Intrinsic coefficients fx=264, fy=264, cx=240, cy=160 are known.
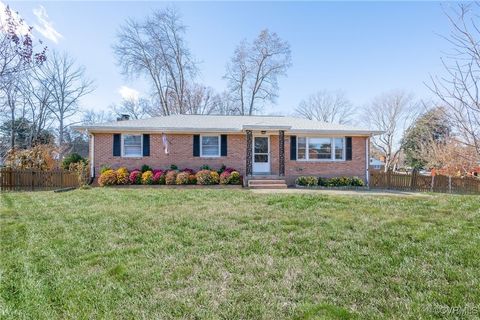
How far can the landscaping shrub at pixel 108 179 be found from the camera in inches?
512

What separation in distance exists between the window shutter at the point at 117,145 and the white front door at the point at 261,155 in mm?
7375

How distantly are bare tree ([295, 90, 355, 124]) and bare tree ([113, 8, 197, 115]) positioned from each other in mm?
18822

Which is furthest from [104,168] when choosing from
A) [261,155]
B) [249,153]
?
[261,155]

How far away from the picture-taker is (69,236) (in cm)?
494

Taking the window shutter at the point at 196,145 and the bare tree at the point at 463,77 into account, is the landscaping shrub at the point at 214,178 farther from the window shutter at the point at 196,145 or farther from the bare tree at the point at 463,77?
the bare tree at the point at 463,77

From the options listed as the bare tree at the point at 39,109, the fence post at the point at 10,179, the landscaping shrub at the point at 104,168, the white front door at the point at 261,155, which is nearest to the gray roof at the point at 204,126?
the white front door at the point at 261,155

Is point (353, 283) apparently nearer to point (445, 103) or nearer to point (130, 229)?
point (445, 103)

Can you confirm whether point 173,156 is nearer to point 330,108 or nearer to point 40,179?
point 40,179

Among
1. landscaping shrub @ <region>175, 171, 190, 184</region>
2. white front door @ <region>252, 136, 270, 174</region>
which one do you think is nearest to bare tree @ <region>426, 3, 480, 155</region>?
landscaping shrub @ <region>175, 171, 190, 184</region>

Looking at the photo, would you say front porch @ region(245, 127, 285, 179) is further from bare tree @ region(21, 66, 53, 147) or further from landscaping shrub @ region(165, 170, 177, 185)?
bare tree @ region(21, 66, 53, 147)

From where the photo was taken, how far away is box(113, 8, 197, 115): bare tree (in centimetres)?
2914

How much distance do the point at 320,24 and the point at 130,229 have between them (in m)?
11.1

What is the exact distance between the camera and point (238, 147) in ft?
49.6

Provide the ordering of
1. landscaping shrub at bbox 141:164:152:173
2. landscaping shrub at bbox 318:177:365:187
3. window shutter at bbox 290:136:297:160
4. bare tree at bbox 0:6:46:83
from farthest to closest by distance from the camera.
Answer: window shutter at bbox 290:136:297:160 → landscaping shrub at bbox 318:177:365:187 → landscaping shrub at bbox 141:164:152:173 → bare tree at bbox 0:6:46:83
